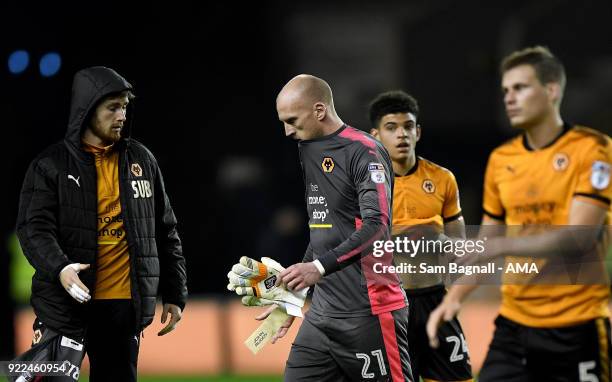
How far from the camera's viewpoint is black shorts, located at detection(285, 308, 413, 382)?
5539 mm

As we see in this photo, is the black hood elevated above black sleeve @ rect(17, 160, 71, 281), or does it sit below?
above

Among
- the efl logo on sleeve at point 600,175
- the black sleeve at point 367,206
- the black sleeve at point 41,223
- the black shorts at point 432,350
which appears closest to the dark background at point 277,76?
the black shorts at point 432,350

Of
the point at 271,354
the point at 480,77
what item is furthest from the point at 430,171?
the point at 480,77

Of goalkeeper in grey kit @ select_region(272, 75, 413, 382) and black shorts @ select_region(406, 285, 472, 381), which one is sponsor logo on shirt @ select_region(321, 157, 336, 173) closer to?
goalkeeper in grey kit @ select_region(272, 75, 413, 382)

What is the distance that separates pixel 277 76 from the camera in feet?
69.7

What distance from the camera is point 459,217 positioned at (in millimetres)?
6871

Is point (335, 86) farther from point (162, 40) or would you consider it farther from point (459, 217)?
point (459, 217)

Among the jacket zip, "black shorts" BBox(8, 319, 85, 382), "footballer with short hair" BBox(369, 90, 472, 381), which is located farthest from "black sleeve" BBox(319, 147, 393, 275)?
"black shorts" BBox(8, 319, 85, 382)

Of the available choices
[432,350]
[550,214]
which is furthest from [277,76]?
[550,214]

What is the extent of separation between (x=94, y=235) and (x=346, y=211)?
1.32m

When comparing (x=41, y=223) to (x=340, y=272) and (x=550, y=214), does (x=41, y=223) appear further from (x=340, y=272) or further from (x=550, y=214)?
(x=550, y=214)

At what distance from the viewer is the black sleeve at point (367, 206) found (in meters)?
5.19

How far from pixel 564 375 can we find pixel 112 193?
8.19ft

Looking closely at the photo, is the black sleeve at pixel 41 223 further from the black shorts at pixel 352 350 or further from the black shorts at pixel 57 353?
the black shorts at pixel 352 350
